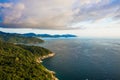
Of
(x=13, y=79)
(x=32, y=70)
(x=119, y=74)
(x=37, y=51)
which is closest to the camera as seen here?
(x=13, y=79)

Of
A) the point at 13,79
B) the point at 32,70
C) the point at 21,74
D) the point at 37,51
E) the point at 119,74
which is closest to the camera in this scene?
the point at 13,79

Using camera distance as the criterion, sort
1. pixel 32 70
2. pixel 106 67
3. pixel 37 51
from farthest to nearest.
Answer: pixel 37 51, pixel 106 67, pixel 32 70

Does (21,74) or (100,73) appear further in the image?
(100,73)

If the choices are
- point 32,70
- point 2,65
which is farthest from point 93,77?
point 2,65

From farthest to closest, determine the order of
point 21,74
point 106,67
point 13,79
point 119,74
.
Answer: point 106,67
point 119,74
point 21,74
point 13,79

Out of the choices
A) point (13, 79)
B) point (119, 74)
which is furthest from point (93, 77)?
point (13, 79)

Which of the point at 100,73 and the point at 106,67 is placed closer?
the point at 100,73

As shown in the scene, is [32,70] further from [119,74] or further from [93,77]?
[119,74]

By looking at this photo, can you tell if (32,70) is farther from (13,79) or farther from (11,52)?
(11,52)
